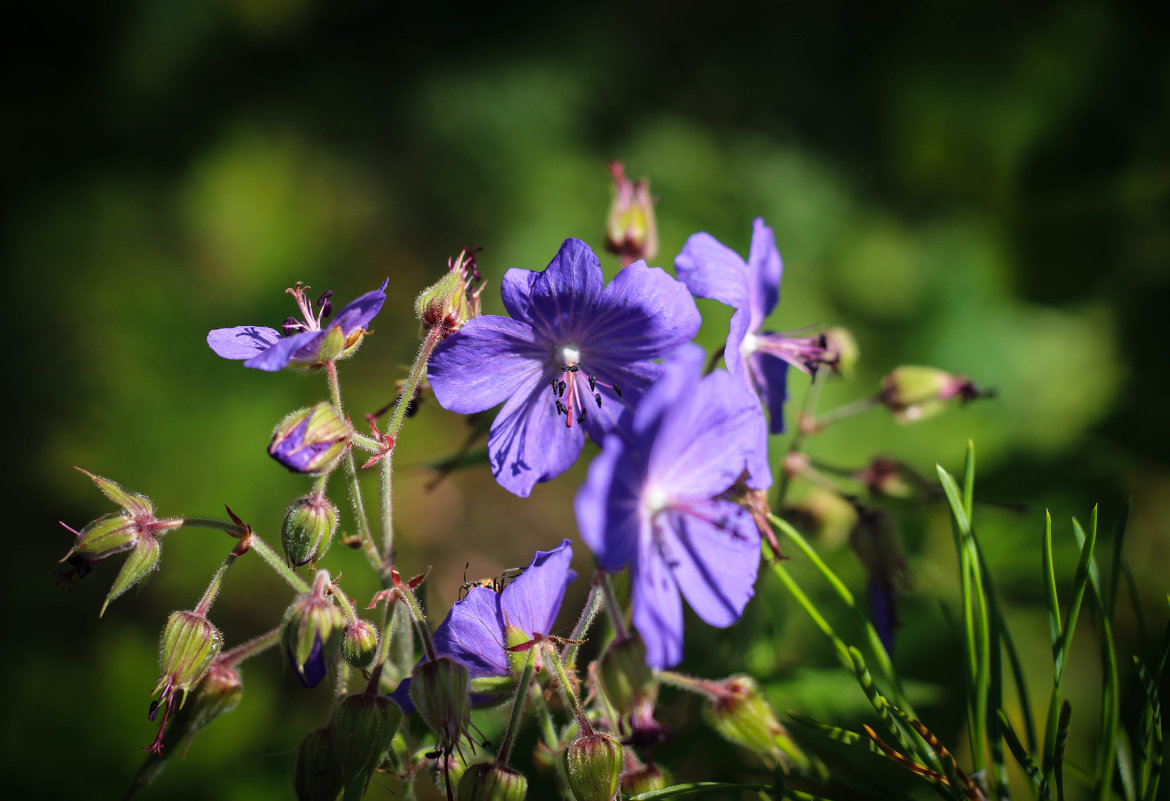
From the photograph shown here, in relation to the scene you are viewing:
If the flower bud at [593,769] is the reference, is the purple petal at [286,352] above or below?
above

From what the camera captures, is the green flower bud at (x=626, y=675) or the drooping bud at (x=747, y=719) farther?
the drooping bud at (x=747, y=719)

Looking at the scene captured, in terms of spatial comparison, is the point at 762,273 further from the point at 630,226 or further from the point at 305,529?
the point at 305,529

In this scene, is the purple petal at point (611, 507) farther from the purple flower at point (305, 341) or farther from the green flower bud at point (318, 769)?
the green flower bud at point (318, 769)

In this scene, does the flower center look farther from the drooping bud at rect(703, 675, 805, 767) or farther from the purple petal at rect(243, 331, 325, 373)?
the drooping bud at rect(703, 675, 805, 767)

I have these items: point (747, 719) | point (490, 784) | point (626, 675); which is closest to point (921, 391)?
point (747, 719)

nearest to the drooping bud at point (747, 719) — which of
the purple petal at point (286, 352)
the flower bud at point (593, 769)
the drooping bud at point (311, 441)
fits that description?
the flower bud at point (593, 769)

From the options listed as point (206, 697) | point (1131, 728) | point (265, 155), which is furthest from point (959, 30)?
point (206, 697)

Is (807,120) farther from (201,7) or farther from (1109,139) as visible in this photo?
(201,7)

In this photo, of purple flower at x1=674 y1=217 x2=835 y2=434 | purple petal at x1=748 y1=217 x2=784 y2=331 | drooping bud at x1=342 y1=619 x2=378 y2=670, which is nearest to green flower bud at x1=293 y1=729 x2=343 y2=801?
drooping bud at x1=342 y1=619 x2=378 y2=670
